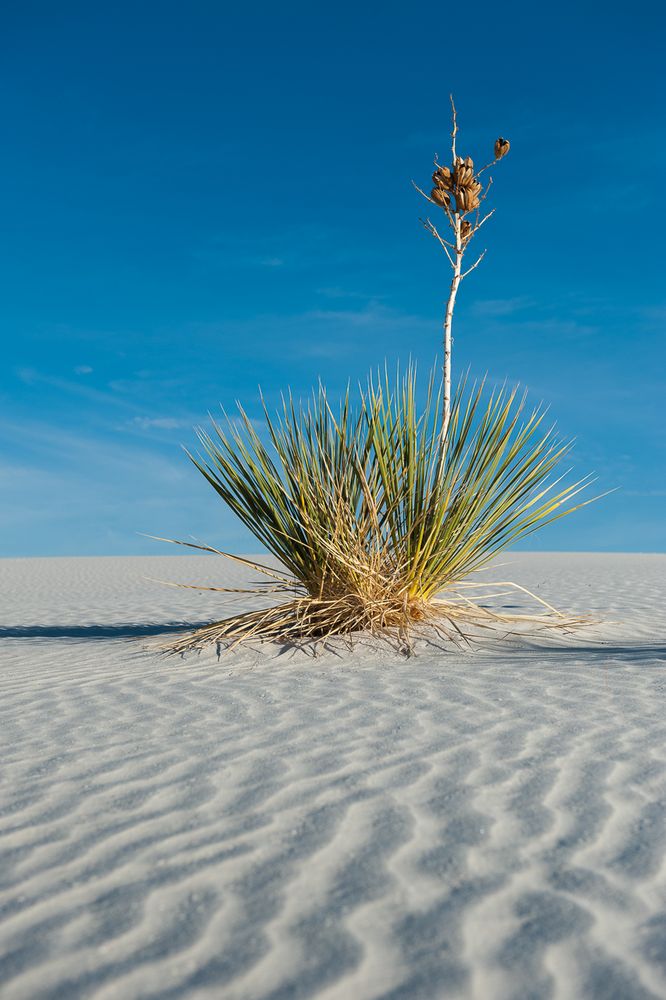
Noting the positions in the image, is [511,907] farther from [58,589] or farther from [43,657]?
[58,589]

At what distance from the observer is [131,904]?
7.59 feet

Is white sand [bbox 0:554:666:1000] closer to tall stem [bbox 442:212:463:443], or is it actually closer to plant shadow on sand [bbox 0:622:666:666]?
plant shadow on sand [bbox 0:622:666:666]

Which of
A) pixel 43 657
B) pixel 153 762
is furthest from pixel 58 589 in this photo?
pixel 153 762

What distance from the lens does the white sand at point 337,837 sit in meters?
2.01

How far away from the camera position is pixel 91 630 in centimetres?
858

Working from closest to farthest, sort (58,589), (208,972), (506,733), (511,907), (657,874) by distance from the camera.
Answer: (208,972) < (511,907) < (657,874) < (506,733) < (58,589)

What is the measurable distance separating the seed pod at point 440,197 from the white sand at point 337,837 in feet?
12.2

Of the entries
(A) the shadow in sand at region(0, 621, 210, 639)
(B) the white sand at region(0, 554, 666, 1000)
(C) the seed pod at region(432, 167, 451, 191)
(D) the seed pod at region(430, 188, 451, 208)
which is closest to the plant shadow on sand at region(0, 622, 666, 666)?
(B) the white sand at region(0, 554, 666, 1000)

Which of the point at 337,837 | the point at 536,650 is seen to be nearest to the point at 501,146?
the point at 536,650

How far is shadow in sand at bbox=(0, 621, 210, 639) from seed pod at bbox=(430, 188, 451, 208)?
4.37 metres

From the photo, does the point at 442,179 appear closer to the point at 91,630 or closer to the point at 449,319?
the point at 449,319

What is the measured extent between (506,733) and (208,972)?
2.13m

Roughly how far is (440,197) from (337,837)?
5367 mm

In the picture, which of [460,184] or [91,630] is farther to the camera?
[91,630]
